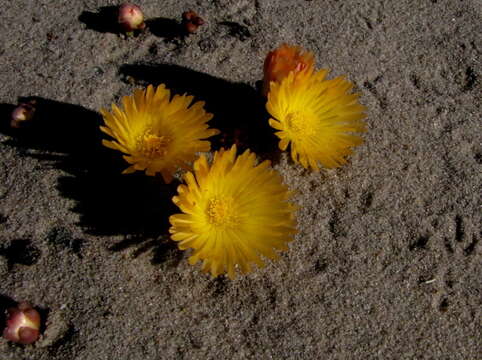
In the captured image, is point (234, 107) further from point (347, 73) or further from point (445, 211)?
point (445, 211)

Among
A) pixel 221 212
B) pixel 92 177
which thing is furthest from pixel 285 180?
pixel 92 177

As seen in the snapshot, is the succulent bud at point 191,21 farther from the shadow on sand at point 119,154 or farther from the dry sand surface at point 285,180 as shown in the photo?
the shadow on sand at point 119,154

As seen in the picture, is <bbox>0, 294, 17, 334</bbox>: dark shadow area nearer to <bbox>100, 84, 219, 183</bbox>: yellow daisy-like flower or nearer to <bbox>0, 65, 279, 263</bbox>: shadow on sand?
<bbox>0, 65, 279, 263</bbox>: shadow on sand

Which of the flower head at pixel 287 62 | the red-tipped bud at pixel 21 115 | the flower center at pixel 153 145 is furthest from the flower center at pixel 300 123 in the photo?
the red-tipped bud at pixel 21 115

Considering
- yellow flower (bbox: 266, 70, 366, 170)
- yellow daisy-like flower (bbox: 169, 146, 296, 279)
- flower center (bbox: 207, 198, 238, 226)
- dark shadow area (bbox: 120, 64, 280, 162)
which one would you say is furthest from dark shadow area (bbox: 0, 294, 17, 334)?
yellow flower (bbox: 266, 70, 366, 170)

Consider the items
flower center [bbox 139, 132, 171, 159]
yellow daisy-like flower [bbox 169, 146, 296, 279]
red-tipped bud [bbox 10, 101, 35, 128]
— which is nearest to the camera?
yellow daisy-like flower [bbox 169, 146, 296, 279]

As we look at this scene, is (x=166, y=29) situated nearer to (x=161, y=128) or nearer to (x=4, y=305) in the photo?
(x=161, y=128)

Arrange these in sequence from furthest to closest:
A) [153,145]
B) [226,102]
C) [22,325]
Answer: [226,102] < [153,145] < [22,325]

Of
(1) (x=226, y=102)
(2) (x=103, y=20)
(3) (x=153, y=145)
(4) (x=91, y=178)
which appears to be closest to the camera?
(3) (x=153, y=145)
